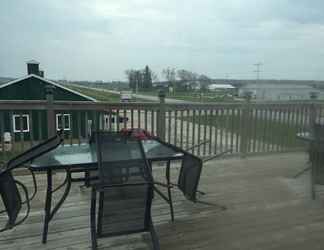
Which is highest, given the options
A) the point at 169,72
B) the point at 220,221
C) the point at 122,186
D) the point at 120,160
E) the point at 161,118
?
the point at 169,72

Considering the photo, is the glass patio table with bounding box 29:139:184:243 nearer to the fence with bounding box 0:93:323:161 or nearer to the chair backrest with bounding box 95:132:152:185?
the chair backrest with bounding box 95:132:152:185

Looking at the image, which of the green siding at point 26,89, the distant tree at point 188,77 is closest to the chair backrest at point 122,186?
the distant tree at point 188,77

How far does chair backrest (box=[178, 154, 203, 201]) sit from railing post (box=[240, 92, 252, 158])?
2425 millimetres

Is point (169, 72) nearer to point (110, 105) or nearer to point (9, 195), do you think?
point (110, 105)

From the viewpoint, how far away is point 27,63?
558 inches

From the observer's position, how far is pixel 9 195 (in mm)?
1962

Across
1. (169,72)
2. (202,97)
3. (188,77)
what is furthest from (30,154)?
(169,72)

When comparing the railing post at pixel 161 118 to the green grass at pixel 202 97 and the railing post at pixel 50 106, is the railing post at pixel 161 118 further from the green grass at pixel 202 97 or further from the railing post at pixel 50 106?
the railing post at pixel 50 106

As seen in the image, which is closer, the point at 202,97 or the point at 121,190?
the point at 121,190

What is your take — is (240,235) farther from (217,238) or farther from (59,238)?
(59,238)

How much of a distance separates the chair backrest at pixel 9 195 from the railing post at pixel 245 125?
11.6ft

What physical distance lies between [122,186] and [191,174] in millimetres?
803

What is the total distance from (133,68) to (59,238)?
17.2 m

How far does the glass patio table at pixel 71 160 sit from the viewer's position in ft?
6.84
